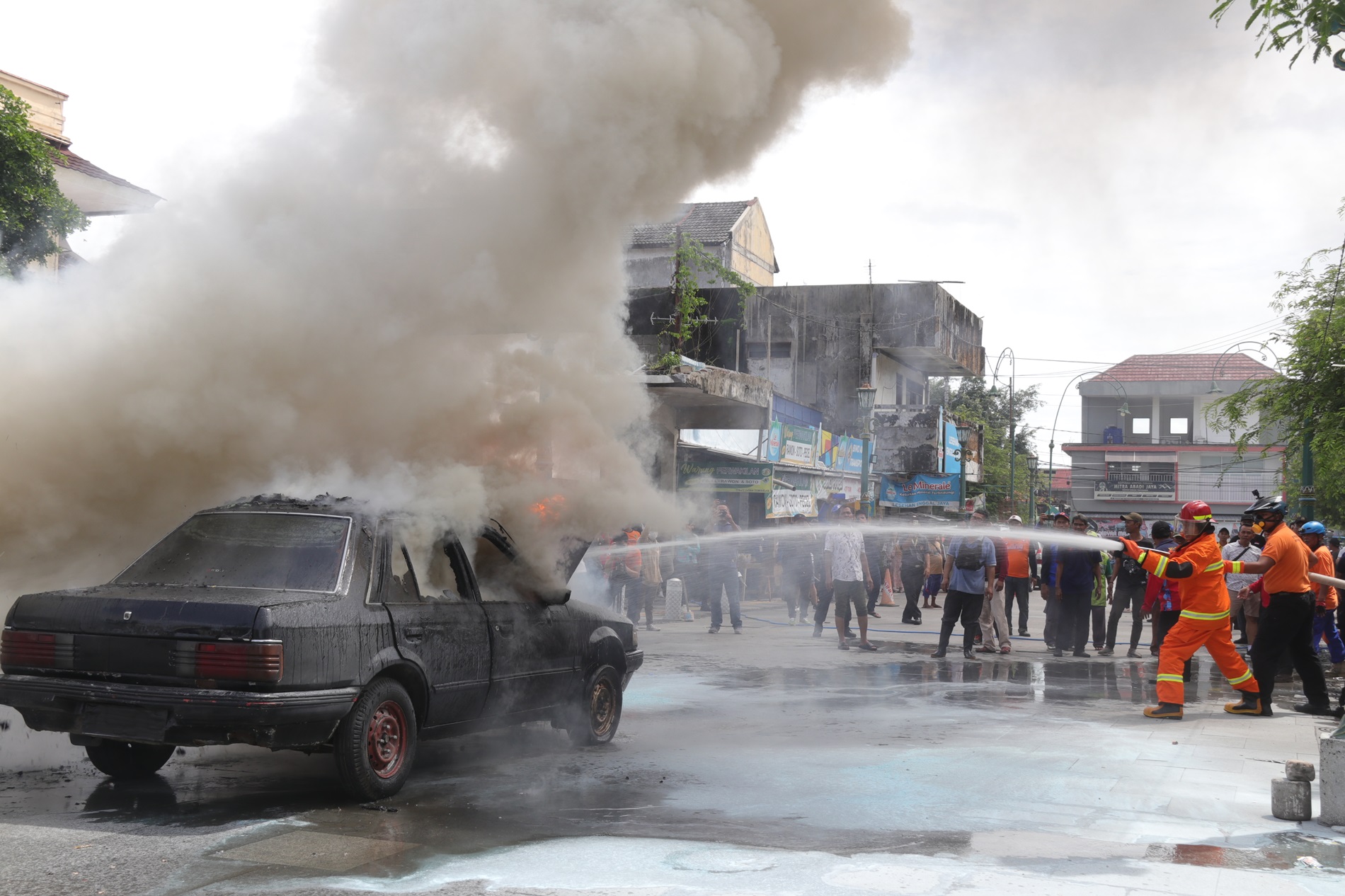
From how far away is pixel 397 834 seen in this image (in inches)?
211

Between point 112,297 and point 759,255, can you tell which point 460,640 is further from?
point 759,255

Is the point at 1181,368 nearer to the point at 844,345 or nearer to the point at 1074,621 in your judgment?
the point at 844,345

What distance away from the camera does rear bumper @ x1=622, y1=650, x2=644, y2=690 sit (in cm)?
A: 837

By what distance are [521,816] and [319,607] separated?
143 centimetres

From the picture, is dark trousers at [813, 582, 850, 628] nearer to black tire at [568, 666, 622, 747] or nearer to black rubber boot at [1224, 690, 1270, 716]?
black rubber boot at [1224, 690, 1270, 716]

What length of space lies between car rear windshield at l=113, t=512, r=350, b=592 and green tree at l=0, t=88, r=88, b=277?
771cm

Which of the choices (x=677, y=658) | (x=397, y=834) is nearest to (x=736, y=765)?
(x=397, y=834)

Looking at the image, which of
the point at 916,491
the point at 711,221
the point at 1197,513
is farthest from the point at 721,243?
the point at 1197,513

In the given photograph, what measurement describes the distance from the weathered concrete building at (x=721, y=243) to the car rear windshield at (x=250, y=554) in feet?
93.2

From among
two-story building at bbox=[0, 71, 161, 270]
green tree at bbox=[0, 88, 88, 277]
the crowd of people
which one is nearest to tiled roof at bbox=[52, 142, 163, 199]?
two-story building at bbox=[0, 71, 161, 270]

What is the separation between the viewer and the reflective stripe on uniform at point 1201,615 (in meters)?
9.41

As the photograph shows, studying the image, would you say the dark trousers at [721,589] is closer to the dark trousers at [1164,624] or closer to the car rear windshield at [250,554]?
the dark trousers at [1164,624]

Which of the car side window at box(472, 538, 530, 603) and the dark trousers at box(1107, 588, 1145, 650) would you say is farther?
the dark trousers at box(1107, 588, 1145, 650)

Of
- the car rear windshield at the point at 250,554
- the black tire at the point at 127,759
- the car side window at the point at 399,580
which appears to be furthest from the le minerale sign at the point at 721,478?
the black tire at the point at 127,759
